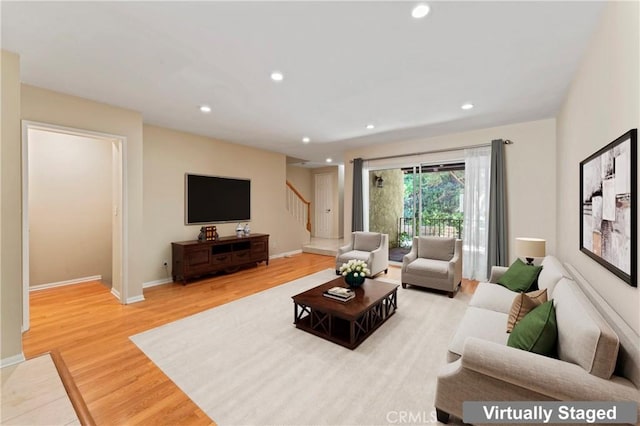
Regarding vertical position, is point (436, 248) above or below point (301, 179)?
below

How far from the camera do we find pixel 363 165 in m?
6.18

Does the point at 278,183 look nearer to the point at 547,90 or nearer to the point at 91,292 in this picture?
the point at 91,292

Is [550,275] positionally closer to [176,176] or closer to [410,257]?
[410,257]

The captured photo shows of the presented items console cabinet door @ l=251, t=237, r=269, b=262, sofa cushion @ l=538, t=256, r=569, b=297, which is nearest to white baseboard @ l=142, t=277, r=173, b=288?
console cabinet door @ l=251, t=237, r=269, b=262

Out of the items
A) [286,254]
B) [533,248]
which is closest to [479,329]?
[533,248]

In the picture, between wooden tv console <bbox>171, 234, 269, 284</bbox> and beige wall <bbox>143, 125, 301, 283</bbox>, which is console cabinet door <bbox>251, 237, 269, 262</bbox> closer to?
wooden tv console <bbox>171, 234, 269, 284</bbox>

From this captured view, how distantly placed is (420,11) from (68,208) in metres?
5.83

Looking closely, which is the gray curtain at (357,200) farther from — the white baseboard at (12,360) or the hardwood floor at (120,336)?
the white baseboard at (12,360)

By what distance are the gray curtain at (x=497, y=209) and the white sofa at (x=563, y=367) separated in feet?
9.37

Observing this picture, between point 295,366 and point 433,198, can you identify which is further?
point 433,198

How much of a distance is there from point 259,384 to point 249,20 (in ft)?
8.91

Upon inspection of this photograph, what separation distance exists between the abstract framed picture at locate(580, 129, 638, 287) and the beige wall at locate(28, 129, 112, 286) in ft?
21.3

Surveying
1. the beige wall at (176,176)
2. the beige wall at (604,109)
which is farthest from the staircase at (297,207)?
the beige wall at (604,109)

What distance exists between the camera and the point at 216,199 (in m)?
5.41
